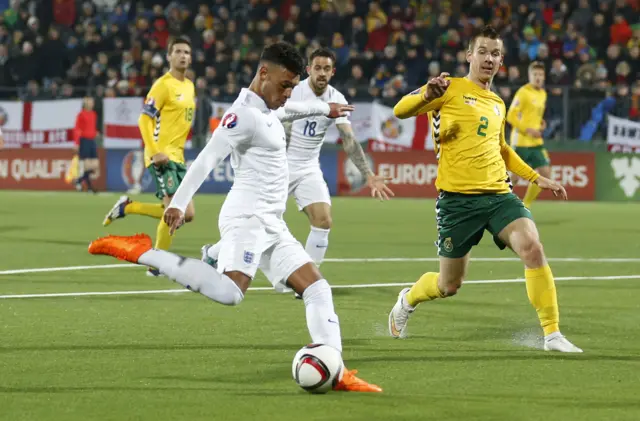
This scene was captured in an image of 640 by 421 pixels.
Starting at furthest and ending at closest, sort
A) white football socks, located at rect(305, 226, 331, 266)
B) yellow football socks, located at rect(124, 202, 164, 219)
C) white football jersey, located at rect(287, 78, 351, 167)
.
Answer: yellow football socks, located at rect(124, 202, 164, 219)
white football jersey, located at rect(287, 78, 351, 167)
white football socks, located at rect(305, 226, 331, 266)

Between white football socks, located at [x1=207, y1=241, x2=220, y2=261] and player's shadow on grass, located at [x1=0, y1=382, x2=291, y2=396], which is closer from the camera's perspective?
player's shadow on grass, located at [x1=0, y1=382, x2=291, y2=396]

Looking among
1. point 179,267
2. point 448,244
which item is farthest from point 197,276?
point 448,244

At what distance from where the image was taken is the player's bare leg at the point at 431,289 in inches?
353

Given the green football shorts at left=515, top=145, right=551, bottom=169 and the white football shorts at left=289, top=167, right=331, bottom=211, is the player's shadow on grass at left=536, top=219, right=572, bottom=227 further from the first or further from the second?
the white football shorts at left=289, top=167, right=331, bottom=211

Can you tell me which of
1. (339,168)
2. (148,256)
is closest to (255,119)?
(148,256)

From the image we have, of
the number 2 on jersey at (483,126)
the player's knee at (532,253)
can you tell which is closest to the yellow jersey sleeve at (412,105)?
the number 2 on jersey at (483,126)

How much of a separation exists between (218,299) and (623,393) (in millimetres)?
2284

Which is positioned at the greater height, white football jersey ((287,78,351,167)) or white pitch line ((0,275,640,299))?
white football jersey ((287,78,351,167))

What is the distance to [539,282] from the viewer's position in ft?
27.9

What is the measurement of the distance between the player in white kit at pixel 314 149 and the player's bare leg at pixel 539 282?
3.57m

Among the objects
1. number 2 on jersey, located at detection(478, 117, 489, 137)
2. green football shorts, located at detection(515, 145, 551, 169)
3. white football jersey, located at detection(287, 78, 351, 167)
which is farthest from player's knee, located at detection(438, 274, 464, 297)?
green football shorts, located at detection(515, 145, 551, 169)

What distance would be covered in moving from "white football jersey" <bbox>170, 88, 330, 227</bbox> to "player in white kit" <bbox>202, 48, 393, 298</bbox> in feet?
14.5

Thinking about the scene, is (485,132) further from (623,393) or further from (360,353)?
(623,393)

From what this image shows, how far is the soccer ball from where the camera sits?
269 inches
